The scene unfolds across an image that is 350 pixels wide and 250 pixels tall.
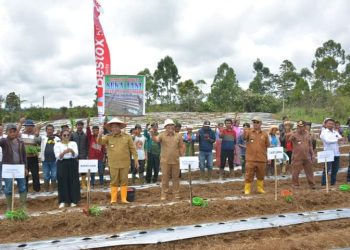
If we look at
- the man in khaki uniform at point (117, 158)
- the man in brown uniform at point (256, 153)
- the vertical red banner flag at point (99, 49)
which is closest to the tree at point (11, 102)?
the vertical red banner flag at point (99, 49)

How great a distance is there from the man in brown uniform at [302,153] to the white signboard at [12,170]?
19.0 ft

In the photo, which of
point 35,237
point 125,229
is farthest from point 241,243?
point 35,237

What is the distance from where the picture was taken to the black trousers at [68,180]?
7.11 metres

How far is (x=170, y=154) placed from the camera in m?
7.40

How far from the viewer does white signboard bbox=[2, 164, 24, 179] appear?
20.7 feet

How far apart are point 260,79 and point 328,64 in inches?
413

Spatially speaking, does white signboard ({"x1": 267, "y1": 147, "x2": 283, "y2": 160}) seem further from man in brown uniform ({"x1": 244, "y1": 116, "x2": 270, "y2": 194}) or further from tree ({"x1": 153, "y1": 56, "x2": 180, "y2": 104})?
tree ({"x1": 153, "y1": 56, "x2": 180, "y2": 104})

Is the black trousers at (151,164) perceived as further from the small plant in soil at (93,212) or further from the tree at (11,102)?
the tree at (11,102)

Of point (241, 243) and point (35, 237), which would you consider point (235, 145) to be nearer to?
point (241, 243)

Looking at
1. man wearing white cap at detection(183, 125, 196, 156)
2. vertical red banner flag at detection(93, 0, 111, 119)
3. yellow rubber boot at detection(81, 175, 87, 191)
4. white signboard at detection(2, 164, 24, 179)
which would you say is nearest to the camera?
white signboard at detection(2, 164, 24, 179)

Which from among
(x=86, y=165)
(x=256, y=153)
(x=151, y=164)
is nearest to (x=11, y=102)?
(x=151, y=164)

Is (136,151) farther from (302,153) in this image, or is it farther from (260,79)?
(260,79)

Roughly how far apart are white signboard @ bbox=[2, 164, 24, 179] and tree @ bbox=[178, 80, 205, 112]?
83.5ft

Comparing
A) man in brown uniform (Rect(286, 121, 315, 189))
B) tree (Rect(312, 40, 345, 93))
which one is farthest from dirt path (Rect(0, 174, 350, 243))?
tree (Rect(312, 40, 345, 93))
